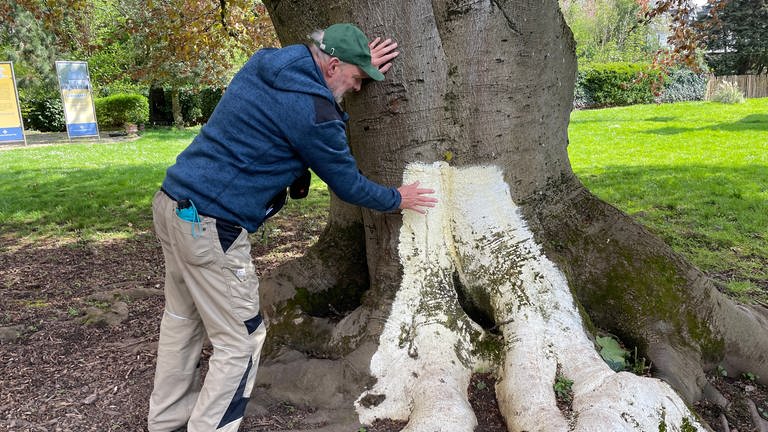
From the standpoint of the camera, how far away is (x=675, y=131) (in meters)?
14.5

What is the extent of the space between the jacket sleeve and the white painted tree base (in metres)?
0.56

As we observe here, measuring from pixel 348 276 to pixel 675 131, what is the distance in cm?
1296

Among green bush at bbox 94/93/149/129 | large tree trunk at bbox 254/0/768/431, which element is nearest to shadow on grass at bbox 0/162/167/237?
large tree trunk at bbox 254/0/768/431

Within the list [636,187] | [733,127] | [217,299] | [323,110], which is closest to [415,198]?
[323,110]

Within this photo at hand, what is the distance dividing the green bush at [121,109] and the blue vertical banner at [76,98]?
366 centimetres

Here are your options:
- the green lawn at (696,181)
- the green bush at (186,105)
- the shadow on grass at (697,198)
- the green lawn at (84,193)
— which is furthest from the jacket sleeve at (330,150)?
the green bush at (186,105)

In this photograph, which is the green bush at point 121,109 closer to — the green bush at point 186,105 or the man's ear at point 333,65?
the green bush at point 186,105

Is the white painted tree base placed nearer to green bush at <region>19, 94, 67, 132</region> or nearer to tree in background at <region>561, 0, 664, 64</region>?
green bush at <region>19, 94, 67, 132</region>

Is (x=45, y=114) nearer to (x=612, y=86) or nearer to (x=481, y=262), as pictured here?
(x=612, y=86)

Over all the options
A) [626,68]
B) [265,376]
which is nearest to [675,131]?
[626,68]

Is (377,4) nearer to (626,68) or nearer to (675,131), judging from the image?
(675,131)

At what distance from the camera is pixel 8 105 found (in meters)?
17.6

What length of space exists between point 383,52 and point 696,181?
733cm

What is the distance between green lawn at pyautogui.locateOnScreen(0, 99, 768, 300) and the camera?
635 centimetres
